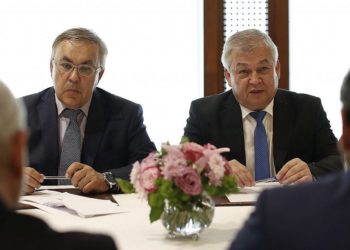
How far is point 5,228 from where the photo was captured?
1.05m

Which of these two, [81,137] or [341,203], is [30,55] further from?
[341,203]

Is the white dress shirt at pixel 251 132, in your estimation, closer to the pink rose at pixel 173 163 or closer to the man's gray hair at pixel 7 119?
the pink rose at pixel 173 163

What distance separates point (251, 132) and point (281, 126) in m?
0.17

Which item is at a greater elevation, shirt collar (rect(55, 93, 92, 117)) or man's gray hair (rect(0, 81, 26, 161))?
man's gray hair (rect(0, 81, 26, 161))

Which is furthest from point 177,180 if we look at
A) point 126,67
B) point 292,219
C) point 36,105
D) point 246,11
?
point 246,11

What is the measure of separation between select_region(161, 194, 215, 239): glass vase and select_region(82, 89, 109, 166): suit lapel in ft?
4.25

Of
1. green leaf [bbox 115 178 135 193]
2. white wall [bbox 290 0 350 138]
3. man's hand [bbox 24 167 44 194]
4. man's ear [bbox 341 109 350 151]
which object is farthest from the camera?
white wall [bbox 290 0 350 138]

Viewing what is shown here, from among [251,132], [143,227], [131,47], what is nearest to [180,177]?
[143,227]

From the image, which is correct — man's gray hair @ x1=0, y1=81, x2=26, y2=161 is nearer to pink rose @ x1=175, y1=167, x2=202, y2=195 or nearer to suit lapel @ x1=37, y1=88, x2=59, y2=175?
pink rose @ x1=175, y1=167, x2=202, y2=195

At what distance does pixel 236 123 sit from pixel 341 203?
2.38 m

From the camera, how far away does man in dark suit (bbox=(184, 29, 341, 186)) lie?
344 cm

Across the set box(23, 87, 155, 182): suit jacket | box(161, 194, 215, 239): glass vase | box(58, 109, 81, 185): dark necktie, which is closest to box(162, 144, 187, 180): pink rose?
box(161, 194, 215, 239): glass vase

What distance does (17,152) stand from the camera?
1.11 meters

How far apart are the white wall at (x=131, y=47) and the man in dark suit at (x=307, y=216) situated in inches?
133
